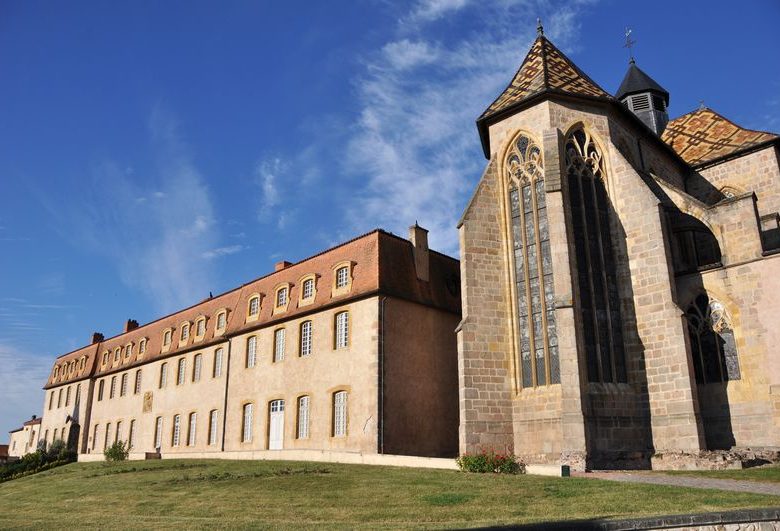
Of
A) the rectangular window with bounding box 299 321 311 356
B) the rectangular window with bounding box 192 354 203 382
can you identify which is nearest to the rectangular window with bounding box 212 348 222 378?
the rectangular window with bounding box 192 354 203 382

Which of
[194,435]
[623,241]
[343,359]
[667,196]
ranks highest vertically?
[667,196]

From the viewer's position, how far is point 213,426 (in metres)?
30.8

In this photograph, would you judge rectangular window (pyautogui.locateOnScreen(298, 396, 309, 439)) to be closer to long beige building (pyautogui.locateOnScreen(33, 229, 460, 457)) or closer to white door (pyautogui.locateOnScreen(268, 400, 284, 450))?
long beige building (pyautogui.locateOnScreen(33, 229, 460, 457))

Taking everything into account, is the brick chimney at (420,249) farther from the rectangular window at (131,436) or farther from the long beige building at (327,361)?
the rectangular window at (131,436)

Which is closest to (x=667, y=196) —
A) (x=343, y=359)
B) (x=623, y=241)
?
(x=623, y=241)

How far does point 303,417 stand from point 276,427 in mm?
1806

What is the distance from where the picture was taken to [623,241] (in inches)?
796

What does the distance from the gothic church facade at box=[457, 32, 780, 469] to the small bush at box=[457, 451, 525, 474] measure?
190 centimetres

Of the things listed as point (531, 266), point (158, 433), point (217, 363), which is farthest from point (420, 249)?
point (158, 433)

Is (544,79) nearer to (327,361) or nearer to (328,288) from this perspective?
(328,288)

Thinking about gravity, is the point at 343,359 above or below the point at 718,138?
below

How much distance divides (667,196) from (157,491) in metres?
18.0

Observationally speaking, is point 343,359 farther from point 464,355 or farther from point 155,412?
point 155,412

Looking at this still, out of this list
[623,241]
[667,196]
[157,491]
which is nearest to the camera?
[157,491]
